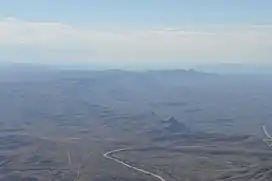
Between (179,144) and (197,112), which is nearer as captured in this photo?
(179,144)

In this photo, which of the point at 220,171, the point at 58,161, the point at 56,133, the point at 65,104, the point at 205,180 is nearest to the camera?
the point at 205,180

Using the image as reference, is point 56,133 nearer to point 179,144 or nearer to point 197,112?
point 179,144

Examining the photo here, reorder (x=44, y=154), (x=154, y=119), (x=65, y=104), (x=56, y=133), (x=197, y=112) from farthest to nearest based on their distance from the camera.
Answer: (x=65, y=104) → (x=197, y=112) → (x=154, y=119) → (x=56, y=133) → (x=44, y=154)

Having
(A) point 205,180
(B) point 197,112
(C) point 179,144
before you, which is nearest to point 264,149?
(C) point 179,144

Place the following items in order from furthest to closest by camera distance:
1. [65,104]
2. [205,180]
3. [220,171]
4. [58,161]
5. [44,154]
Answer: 1. [65,104]
2. [44,154]
3. [58,161]
4. [220,171]
5. [205,180]

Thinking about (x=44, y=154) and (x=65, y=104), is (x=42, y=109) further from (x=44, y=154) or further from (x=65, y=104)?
(x=44, y=154)

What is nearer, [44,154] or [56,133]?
[44,154]

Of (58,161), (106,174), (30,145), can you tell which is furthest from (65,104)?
(106,174)

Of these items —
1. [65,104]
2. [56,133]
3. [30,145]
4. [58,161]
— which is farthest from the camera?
A: [65,104]
